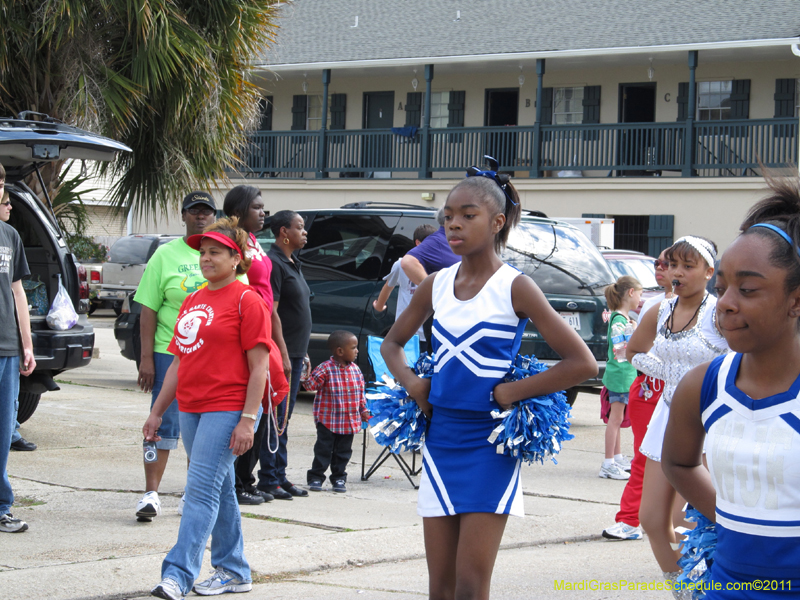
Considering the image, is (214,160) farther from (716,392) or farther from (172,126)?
(716,392)

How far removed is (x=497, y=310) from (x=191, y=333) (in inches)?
67.1

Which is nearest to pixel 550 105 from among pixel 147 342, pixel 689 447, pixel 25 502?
pixel 147 342

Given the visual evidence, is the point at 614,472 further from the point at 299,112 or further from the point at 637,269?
the point at 299,112

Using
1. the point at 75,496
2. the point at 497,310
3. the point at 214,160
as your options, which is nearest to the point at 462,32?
the point at 214,160

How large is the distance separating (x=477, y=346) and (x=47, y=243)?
5783 millimetres

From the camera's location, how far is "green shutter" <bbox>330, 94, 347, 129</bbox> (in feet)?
91.2

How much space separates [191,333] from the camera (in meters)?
4.46

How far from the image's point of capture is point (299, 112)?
28641 mm

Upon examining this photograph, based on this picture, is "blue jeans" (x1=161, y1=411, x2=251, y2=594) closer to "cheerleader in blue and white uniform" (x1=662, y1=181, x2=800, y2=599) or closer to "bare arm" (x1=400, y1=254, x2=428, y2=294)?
"cheerleader in blue and white uniform" (x1=662, y1=181, x2=800, y2=599)

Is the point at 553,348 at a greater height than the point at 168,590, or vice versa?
the point at 553,348

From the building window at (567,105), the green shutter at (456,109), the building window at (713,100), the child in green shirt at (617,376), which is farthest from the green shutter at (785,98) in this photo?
the child in green shirt at (617,376)

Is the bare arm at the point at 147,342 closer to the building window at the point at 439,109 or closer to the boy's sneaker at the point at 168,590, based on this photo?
the boy's sneaker at the point at 168,590

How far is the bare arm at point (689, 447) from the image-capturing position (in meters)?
2.34

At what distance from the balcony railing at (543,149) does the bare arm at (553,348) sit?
18.8 meters
